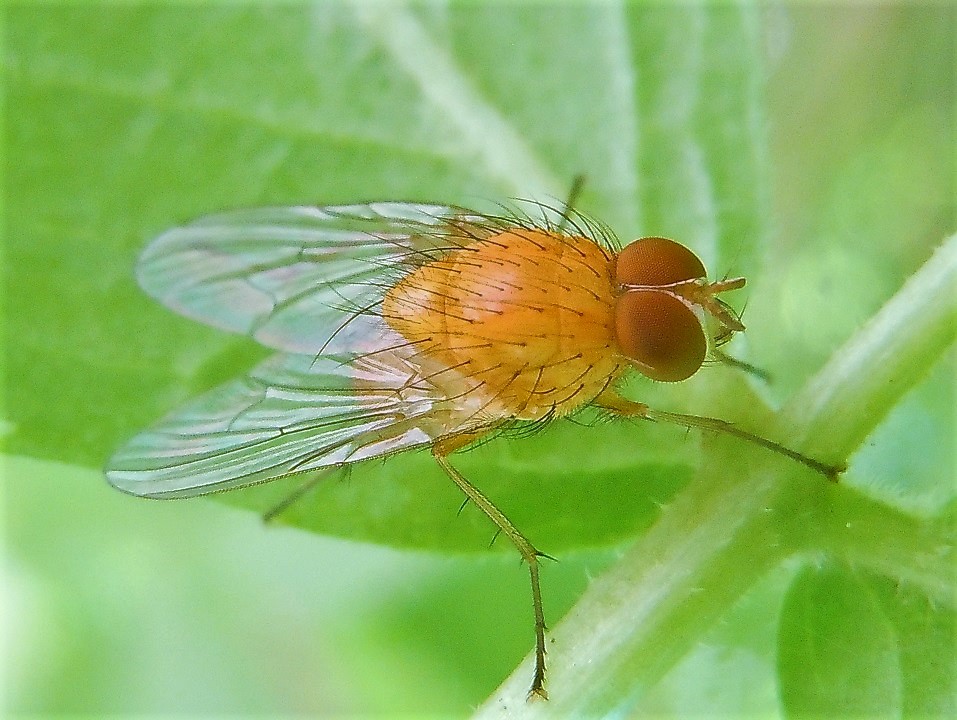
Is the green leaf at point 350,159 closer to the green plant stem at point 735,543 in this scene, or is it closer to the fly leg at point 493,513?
the fly leg at point 493,513

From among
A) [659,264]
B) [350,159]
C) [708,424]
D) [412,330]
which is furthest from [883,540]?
[350,159]

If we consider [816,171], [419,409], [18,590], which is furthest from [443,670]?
[816,171]

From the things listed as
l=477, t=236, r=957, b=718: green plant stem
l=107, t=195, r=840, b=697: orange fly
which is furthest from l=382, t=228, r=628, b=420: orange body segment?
l=477, t=236, r=957, b=718: green plant stem

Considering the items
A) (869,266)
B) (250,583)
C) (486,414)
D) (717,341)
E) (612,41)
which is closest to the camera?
(717,341)

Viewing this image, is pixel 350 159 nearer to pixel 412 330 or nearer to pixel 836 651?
pixel 412 330

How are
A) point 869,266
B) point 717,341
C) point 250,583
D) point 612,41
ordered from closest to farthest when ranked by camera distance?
point 717,341 → point 612,41 → point 869,266 → point 250,583

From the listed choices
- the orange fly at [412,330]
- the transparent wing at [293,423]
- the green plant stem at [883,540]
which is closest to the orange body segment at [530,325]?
the orange fly at [412,330]

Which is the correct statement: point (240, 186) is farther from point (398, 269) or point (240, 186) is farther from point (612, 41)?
Result: point (612, 41)
